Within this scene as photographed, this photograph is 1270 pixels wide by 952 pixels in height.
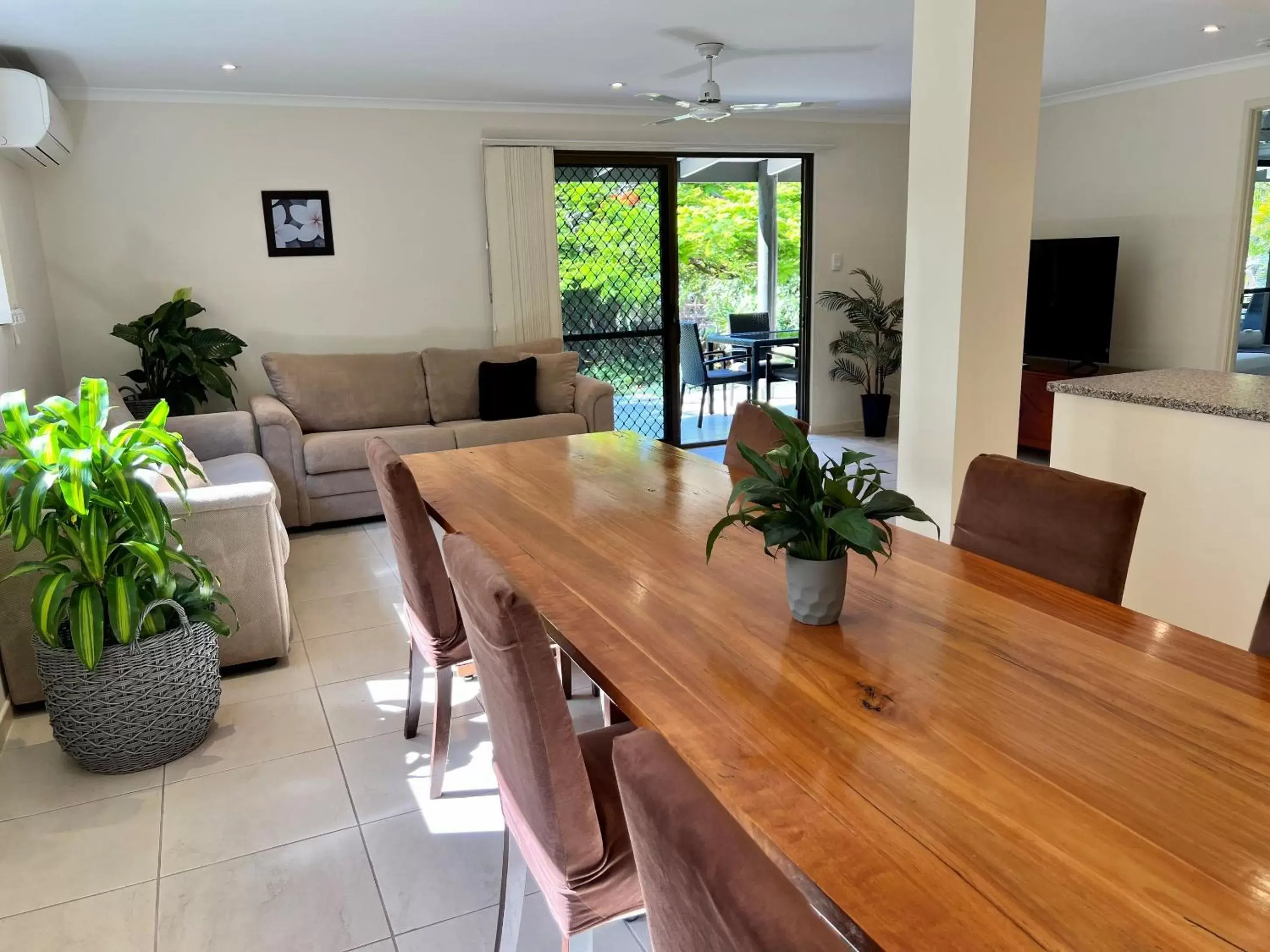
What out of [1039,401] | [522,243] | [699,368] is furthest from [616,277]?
[1039,401]

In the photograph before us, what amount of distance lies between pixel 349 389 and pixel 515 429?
1009 millimetres

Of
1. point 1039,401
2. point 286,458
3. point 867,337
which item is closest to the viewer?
point 286,458

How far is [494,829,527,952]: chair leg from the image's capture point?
1.65 meters

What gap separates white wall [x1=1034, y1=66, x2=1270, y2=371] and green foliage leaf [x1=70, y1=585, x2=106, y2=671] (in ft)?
19.1

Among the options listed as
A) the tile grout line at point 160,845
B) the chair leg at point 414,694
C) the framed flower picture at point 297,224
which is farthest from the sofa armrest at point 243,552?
the framed flower picture at point 297,224

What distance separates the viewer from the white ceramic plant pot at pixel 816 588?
5.05 ft

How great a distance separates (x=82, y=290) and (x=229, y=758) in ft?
11.9

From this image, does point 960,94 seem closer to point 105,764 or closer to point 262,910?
point 262,910

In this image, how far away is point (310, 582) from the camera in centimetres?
406

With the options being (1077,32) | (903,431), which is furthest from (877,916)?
(1077,32)

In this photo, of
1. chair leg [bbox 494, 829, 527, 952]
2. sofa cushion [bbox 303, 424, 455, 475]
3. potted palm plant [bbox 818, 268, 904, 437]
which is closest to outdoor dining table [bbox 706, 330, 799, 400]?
potted palm plant [bbox 818, 268, 904, 437]

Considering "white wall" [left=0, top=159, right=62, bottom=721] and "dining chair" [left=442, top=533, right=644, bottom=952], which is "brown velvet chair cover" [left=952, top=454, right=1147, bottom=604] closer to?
"dining chair" [left=442, top=533, right=644, bottom=952]

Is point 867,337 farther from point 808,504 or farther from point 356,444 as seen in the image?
point 808,504

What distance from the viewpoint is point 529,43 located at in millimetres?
4133
